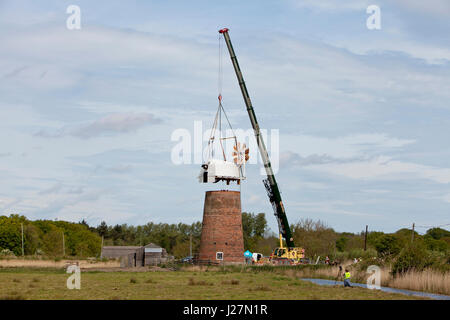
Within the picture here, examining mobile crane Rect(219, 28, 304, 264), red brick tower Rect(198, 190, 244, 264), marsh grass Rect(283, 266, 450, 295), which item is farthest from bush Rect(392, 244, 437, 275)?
mobile crane Rect(219, 28, 304, 264)

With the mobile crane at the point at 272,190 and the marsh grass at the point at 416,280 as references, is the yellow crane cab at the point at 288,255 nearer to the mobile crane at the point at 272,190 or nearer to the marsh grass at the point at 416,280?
the mobile crane at the point at 272,190

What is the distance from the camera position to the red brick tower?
66375mm

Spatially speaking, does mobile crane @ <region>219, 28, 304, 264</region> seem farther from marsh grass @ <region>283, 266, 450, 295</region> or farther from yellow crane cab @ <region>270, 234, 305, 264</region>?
marsh grass @ <region>283, 266, 450, 295</region>

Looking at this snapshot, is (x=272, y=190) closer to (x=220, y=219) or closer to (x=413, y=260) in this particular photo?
(x=220, y=219)

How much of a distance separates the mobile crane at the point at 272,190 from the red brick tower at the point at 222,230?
667cm

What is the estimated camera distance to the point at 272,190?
72.6m

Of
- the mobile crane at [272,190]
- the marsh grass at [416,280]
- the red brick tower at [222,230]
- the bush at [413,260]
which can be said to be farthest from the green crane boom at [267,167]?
the bush at [413,260]

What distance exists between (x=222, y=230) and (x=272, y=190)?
30.1ft

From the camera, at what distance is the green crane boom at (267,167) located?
7169 centimetres
